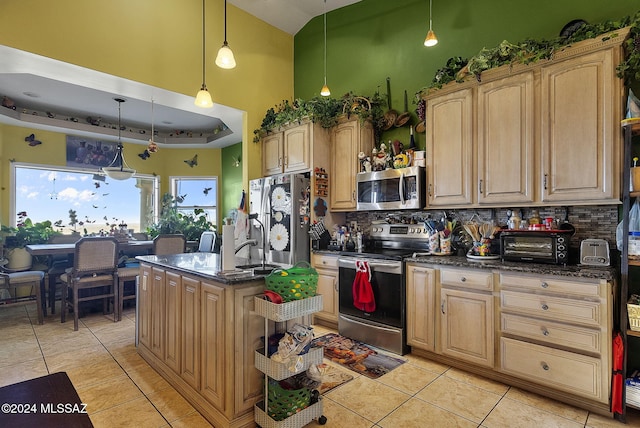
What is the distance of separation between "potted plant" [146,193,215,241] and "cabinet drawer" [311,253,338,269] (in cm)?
325

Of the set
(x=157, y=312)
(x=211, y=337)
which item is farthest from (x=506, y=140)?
(x=157, y=312)

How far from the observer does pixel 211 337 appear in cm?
211

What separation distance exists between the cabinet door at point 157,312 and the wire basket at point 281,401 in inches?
47.8

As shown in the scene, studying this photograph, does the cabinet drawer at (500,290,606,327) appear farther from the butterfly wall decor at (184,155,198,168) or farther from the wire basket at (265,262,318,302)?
the butterfly wall decor at (184,155,198,168)

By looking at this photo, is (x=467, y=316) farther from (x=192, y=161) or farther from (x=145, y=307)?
(x=192, y=161)

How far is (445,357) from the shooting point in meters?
2.89

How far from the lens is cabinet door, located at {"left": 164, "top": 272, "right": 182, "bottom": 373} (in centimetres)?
247

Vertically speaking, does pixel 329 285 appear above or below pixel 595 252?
below

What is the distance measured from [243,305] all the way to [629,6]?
3.50m

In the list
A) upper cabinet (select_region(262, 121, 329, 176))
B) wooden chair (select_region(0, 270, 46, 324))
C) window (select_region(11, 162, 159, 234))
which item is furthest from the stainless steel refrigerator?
window (select_region(11, 162, 159, 234))

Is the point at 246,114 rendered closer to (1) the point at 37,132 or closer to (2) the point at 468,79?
(2) the point at 468,79

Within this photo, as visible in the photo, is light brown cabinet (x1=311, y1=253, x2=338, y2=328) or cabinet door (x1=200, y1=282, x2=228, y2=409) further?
light brown cabinet (x1=311, y1=253, x2=338, y2=328)

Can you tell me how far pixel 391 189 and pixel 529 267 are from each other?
1489mm

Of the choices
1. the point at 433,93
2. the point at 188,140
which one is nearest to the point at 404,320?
the point at 433,93
